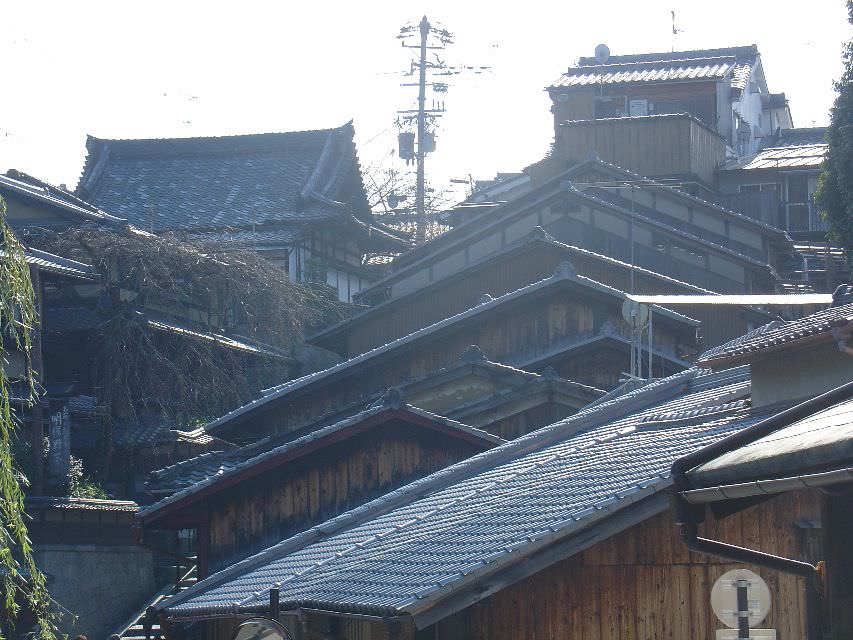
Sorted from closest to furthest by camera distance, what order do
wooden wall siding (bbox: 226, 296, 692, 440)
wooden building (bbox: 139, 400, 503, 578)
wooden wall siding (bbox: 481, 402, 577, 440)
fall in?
wooden building (bbox: 139, 400, 503, 578) → wooden wall siding (bbox: 481, 402, 577, 440) → wooden wall siding (bbox: 226, 296, 692, 440)

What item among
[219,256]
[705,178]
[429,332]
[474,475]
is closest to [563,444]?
[474,475]

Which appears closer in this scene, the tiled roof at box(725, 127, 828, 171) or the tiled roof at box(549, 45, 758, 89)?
the tiled roof at box(725, 127, 828, 171)

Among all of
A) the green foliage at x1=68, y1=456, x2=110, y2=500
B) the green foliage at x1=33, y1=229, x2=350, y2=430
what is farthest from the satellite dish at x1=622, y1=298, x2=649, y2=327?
the green foliage at x1=33, y1=229, x2=350, y2=430

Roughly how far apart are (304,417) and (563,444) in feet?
32.2

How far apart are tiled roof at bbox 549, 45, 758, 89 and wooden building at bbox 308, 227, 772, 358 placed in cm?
1441

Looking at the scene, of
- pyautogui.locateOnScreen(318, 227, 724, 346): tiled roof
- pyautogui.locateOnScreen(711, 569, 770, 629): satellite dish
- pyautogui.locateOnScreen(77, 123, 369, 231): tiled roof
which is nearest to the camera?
pyautogui.locateOnScreen(711, 569, 770, 629): satellite dish

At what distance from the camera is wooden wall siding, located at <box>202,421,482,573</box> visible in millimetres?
17312

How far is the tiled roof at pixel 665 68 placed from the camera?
40531 millimetres

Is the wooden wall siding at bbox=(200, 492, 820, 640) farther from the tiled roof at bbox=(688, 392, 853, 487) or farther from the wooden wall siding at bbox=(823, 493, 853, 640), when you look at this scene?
the wooden wall siding at bbox=(823, 493, 853, 640)

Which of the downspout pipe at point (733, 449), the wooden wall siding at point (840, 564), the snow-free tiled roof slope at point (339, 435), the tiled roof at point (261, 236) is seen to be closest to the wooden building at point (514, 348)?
the snow-free tiled roof slope at point (339, 435)

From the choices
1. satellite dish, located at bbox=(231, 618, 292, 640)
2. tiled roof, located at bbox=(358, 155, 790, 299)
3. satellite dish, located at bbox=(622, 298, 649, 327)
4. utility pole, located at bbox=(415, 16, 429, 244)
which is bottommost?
satellite dish, located at bbox=(231, 618, 292, 640)

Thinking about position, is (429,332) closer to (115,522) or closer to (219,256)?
(115,522)

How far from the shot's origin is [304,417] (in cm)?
2333

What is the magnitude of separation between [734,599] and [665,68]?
3551cm
